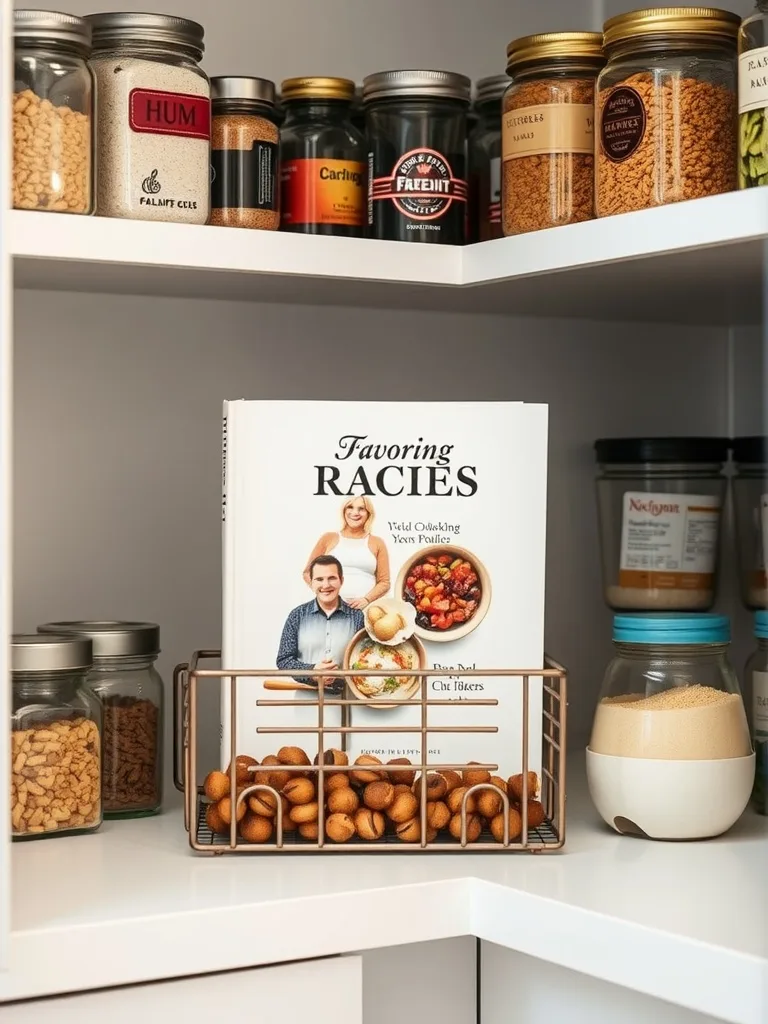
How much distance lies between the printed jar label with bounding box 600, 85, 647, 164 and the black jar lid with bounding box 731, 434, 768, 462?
45 cm

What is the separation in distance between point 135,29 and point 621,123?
0.34 meters

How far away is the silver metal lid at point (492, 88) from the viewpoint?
119 centimetres

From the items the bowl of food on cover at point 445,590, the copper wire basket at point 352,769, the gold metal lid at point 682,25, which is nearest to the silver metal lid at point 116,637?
the copper wire basket at point 352,769

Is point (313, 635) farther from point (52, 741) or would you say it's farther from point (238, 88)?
point (238, 88)

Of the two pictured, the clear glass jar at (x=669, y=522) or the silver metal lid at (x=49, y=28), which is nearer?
the silver metal lid at (x=49, y=28)

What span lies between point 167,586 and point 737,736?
0.55m

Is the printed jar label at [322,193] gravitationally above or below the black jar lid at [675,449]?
above

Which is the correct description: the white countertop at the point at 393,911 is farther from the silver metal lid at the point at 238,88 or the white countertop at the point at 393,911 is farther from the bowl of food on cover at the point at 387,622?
the silver metal lid at the point at 238,88

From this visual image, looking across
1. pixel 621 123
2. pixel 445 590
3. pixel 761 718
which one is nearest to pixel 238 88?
pixel 621 123

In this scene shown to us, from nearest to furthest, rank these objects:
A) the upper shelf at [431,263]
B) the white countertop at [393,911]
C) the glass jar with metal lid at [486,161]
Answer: the white countertop at [393,911], the upper shelf at [431,263], the glass jar with metal lid at [486,161]

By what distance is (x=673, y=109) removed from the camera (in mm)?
956

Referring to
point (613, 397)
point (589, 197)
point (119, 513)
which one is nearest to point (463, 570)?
point (589, 197)

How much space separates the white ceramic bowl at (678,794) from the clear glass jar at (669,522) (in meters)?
0.34

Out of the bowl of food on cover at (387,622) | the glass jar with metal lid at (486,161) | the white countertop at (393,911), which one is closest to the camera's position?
the white countertop at (393,911)
